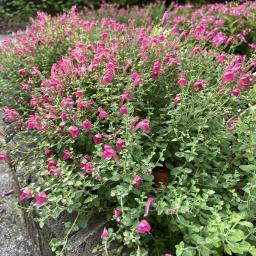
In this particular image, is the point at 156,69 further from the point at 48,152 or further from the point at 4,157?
the point at 4,157

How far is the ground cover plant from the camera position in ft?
6.12

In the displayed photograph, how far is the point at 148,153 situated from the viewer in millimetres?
2320

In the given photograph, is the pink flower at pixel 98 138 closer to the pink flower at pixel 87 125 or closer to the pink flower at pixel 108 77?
the pink flower at pixel 87 125

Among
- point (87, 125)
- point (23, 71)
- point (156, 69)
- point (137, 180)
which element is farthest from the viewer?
point (23, 71)

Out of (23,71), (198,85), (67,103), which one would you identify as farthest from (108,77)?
(23,71)

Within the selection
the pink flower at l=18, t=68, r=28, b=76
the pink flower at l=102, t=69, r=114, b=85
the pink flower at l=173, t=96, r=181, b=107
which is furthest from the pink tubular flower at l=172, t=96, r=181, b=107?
the pink flower at l=18, t=68, r=28, b=76

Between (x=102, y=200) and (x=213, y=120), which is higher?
(x=213, y=120)

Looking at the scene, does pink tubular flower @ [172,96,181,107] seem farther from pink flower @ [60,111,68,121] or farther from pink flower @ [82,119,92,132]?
pink flower @ [60,111,68,121]

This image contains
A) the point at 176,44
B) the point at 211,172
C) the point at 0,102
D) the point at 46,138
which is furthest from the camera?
the point at 0,102

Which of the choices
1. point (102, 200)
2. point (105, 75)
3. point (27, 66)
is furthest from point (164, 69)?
point (27, 66)

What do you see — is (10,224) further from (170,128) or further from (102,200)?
(170,128)

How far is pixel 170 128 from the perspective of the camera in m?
2.30

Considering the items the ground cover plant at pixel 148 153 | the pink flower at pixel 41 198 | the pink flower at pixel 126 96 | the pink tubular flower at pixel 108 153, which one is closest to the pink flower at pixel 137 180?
the ground cover plant at pixel 148 153

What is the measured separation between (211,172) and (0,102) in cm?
209
